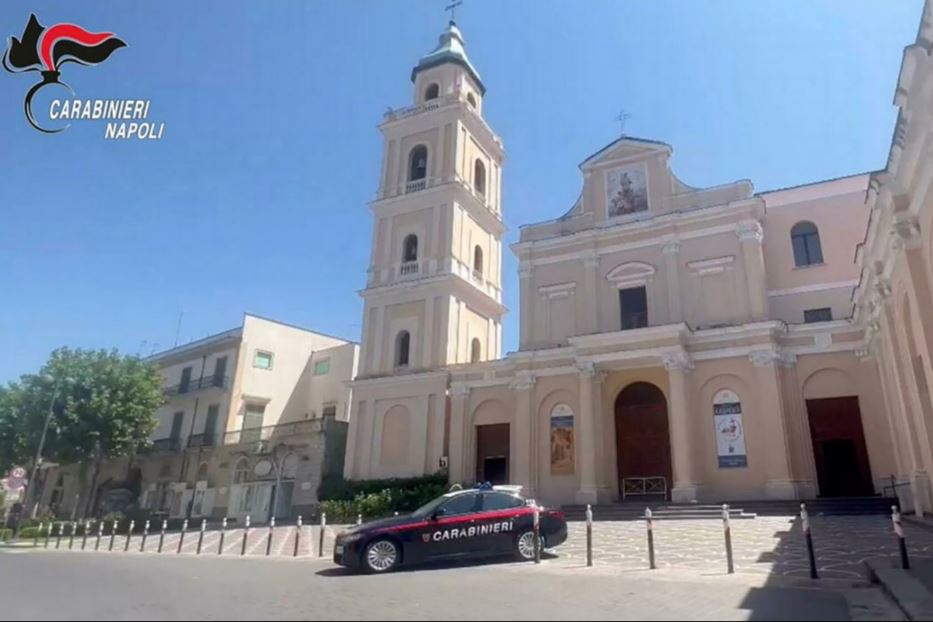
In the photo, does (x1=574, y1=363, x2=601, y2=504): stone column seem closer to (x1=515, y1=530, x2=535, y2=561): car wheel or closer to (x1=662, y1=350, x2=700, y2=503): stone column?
(x1=662, y1=350, x2=700, y2=503): stone column

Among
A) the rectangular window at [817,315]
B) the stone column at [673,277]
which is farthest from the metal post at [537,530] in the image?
the rectangular window at [817,315]

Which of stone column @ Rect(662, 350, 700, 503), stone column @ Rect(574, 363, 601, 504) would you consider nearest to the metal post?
stone column @ Rect(662, 350, 700, 503)

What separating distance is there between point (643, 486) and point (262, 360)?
74.3 ft

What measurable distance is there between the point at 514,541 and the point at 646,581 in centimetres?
313

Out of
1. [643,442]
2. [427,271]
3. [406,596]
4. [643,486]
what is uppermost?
[427,271]

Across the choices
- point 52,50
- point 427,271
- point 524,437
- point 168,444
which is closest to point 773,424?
point 524,437

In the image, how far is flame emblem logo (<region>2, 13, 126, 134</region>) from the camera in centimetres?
1348

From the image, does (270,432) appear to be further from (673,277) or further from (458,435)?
(673,277)

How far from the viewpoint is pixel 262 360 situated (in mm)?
35969

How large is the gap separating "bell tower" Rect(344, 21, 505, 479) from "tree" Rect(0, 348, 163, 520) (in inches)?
453

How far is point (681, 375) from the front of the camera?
2180cm

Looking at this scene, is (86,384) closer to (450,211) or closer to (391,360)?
(391,360)

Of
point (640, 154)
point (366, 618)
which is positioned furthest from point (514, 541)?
point (640, 154)

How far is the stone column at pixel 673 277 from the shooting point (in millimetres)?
24266
